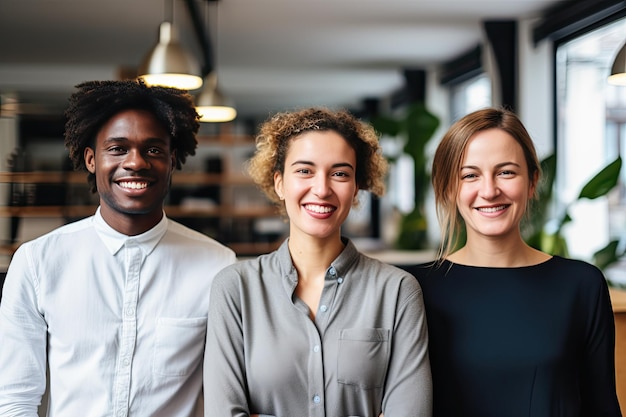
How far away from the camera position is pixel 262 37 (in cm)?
674

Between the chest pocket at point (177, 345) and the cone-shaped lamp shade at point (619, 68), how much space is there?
2112 millimetres

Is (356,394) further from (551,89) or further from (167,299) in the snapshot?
(551,89)

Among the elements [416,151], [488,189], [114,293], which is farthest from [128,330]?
[416,151]

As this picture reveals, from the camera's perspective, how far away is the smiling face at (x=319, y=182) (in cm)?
174

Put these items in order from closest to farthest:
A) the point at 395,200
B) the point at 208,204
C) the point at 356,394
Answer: the point at 356,394, the point at 208,204, the point at 395,200

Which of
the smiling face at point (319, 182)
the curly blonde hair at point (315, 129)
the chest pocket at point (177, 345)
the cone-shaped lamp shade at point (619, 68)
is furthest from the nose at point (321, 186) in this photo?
the cone-shaped lamp shade at point (619, 68)

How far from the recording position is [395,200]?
33.0 ft

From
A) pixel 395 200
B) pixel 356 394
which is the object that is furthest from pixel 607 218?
pixel 395 200

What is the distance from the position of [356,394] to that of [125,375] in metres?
0.55

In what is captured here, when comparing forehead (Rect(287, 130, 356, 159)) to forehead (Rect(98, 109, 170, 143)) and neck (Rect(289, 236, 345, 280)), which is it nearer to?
neck (Rect(289, 236, 345, 280))

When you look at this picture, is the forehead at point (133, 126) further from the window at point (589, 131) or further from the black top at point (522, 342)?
the window at point (589, 131)

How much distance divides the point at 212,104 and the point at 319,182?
3.50 m

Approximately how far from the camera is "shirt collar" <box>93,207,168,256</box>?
1.84 m

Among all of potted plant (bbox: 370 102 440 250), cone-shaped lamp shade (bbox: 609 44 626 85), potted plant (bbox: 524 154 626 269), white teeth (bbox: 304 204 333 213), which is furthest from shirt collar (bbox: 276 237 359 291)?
potted plant (bbox: 370 102 440 250)
